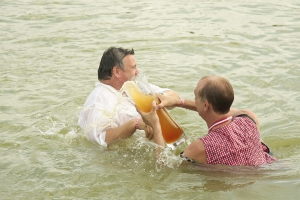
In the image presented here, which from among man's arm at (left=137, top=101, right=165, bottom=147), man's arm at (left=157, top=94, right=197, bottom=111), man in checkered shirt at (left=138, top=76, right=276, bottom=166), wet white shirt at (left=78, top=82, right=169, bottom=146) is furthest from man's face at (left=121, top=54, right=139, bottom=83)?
man in checkered shirt at (left=138, top=76, right=276, bottom=166)

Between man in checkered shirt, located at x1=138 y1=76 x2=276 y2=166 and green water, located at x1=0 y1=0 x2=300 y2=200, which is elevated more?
man in checkered shirt, located at x1=138 y1=76 x2=276 y2=166

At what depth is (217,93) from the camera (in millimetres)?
5371

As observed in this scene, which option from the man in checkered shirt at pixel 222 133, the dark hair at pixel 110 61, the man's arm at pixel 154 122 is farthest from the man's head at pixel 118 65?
the man in checkered shirt at pixel 222 133

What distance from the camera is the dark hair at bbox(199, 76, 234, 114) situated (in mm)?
5363

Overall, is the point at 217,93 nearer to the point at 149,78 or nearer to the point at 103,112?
the point at 103,112

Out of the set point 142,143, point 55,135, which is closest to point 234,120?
point 142,143

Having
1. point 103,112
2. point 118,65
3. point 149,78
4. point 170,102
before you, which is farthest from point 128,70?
point 149,78

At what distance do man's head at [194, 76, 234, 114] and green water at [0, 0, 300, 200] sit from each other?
2.12 feet

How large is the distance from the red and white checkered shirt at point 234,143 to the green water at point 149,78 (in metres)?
0.17

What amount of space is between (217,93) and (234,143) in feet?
1.60

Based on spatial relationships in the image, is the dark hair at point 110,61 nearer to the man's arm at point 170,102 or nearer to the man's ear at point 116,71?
the man's ear at point 116,71

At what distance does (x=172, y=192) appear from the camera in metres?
5.64

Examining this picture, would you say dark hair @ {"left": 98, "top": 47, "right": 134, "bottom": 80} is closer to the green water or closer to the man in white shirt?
the man in white shirt


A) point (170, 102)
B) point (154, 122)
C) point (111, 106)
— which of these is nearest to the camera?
point (154, 122)
